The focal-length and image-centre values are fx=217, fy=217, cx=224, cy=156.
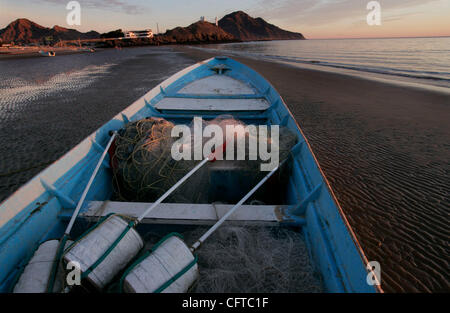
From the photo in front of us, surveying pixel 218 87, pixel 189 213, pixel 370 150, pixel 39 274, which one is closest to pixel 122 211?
pixel 189 213

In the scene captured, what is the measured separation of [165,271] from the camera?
183 centimetres

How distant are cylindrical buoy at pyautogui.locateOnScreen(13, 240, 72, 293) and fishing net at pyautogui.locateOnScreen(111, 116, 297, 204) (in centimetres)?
139

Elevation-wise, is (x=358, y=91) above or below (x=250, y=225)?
above

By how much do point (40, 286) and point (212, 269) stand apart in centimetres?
153

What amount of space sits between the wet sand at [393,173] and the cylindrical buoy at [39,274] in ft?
13.7

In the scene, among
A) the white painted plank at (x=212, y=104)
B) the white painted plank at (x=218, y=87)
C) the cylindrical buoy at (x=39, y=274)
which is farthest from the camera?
the white painted plank at (x=218, y=87)

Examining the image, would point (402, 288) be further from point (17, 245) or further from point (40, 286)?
point (17, 245)

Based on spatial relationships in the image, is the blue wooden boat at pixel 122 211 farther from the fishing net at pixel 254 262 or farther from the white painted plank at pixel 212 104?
the white painted plank at pixel 212 104

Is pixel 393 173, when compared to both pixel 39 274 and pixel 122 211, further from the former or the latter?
pixel 39 274

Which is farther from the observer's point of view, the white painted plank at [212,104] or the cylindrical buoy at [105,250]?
the white painted plank at [212,104]

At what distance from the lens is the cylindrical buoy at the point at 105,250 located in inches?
73.7

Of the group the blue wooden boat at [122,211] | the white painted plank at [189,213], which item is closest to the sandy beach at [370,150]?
the blue wooden boat at [122,211]
